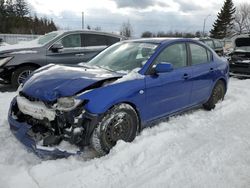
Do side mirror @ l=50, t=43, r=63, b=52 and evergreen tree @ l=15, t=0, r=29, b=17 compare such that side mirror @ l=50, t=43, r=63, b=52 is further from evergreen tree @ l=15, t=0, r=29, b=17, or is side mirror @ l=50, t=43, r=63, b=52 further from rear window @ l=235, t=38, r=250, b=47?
evergreen tree @ l=15, t=0, r=29, b=17

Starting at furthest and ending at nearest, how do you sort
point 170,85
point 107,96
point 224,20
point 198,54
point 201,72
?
point 224,20 < point 198,54 < point 201,72 < point 170,85 < point 107,96

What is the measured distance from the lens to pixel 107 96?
3.77 m

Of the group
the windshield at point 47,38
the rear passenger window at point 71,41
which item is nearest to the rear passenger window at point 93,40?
the rear passenger window at point 71,41

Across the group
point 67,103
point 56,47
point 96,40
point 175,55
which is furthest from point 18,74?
point 67,103

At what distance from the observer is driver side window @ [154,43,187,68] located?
15.6 feet

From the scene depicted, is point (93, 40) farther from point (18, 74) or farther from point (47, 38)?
point (18, 74)

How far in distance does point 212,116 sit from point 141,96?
2081mm

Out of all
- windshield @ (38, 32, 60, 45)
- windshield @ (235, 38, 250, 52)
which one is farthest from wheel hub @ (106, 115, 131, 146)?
windshield @ (235, 38, 250, 52)

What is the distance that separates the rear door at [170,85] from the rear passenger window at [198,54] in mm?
248

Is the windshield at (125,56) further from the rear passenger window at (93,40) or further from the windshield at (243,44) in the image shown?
the windshield at (243,44)

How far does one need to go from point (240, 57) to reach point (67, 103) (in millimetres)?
9073

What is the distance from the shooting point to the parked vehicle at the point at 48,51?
24.9ft

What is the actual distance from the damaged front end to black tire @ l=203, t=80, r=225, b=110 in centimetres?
321

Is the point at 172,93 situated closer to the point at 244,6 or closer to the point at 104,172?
the point at 104,172
